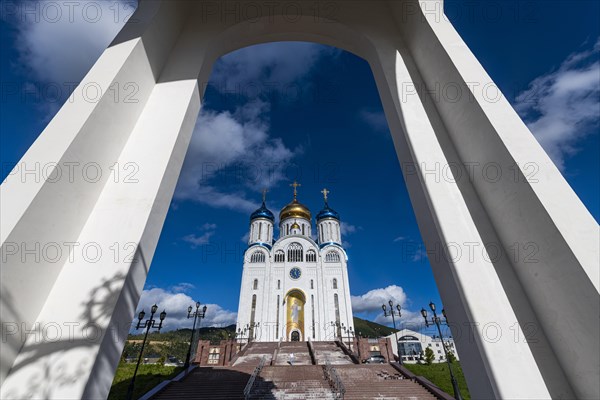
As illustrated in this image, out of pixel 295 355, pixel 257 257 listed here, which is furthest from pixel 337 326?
pixel 257 257

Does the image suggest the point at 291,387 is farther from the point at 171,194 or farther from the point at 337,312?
the point at 337,312

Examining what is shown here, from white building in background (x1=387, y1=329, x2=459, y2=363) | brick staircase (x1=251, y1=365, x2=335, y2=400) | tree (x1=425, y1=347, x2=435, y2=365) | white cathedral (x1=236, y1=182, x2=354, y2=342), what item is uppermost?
white cathedral (x1=236, y1=182, x2=354, y2=342)

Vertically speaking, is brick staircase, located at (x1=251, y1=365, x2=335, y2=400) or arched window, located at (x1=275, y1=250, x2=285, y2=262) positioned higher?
arched window, located at (x1=275, y1=250, x2=285, y2=262)

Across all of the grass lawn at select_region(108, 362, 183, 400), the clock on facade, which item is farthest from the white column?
the clock on facade

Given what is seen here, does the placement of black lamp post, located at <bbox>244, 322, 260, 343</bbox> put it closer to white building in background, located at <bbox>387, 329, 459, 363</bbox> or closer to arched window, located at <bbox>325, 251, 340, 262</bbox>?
arched window, located at <bbox>325, 251, 340, 262</bbox>

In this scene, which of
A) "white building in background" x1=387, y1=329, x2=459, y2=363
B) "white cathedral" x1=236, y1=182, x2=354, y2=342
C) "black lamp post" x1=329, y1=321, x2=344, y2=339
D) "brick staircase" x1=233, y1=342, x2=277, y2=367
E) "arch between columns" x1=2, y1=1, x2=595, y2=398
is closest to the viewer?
"arch between columns" x1=2, y1=1, x2=595, y2=398

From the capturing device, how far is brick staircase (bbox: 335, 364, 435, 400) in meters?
8.48

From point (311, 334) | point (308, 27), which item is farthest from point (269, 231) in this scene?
point (308, 27)

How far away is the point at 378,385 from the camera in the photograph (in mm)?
9594

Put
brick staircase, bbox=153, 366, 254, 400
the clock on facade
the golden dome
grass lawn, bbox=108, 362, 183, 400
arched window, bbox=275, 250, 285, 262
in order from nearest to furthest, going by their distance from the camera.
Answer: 1. brick staircase, bbox=153, 366, 254, 400
2. grass lawn, bbox=108, 362, 183, 400
3. the clock on facade
4. arched window, bbox=275, 250, 285, 262
5. the golden dome

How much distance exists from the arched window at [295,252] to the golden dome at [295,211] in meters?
4.65

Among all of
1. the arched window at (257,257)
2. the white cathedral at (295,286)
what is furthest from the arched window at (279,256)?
the arched window at (257,257)

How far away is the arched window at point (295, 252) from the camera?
102 feet

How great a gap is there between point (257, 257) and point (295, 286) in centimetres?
549
